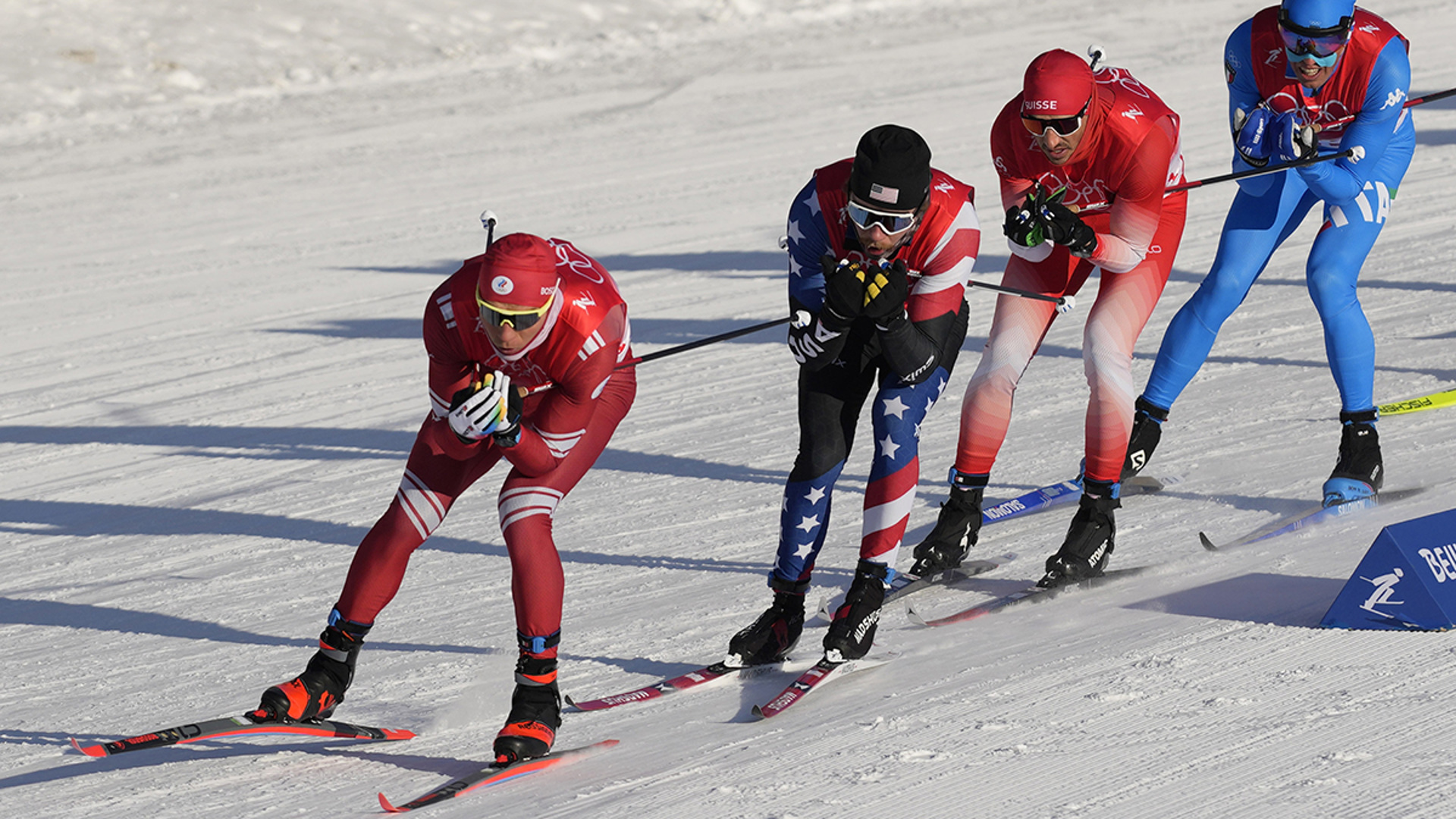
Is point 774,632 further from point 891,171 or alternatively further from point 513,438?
point 891,171

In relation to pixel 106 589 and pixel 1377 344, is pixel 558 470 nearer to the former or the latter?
pixel 106 589

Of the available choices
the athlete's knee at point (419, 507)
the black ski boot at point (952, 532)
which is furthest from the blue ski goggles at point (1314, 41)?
the athlete's knee at point (419, 507)

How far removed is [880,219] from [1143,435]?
2221mm

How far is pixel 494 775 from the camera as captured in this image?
14.3 feet

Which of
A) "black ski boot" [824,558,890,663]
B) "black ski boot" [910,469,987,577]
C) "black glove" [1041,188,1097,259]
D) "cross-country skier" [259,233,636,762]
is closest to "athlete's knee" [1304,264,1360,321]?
"black glove" [1041,188,1097,259]

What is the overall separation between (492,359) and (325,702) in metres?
1.11

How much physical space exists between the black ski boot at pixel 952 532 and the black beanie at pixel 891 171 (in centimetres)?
161

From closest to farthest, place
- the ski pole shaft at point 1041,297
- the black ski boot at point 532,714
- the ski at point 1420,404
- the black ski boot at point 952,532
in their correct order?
the black ski boot at point 532,714 < the ski pole shaft at point 1041,297 < the black ski boot at point 952,532 < the ski at point 1420,404

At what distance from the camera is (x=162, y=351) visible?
1055 cm

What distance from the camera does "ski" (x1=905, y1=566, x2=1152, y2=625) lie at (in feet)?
17.9

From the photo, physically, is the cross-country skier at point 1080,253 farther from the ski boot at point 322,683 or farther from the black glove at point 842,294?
the ski boot at point 322,683

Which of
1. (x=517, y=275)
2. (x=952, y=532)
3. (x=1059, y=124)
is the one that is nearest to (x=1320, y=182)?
(x=1059, y=124)

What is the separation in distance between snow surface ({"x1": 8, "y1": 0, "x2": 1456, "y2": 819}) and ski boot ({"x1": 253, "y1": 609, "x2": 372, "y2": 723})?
0.20 m

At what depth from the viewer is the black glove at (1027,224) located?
206 inches
